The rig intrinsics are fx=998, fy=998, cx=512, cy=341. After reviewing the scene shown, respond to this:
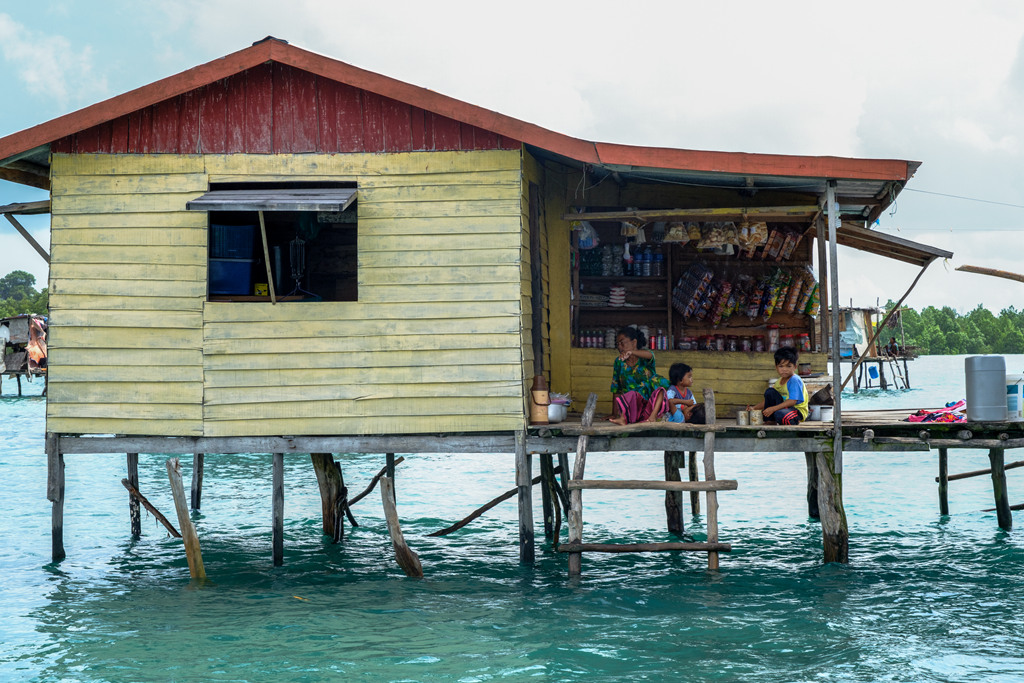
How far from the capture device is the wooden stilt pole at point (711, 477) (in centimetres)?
927

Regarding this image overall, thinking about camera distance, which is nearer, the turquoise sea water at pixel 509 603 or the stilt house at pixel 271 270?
the turquoise sea water at pixel 509 603

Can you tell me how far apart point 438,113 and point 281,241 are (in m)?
3.19

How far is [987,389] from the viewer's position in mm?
9688

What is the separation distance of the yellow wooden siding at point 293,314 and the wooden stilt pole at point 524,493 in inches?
10.8

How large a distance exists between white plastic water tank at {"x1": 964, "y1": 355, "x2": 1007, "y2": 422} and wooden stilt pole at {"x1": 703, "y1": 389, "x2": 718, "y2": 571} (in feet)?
8.24

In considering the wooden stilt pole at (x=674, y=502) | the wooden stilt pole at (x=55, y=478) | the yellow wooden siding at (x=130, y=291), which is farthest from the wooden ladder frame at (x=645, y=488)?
the wooden stilt pole at (x=55, y=478)

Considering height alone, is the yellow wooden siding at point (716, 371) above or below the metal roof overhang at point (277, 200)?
below

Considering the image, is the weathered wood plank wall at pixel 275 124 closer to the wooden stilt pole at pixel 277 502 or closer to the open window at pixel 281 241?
the open window at pixel 281 241

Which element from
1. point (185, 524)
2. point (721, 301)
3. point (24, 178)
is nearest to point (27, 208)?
point (24, 178)

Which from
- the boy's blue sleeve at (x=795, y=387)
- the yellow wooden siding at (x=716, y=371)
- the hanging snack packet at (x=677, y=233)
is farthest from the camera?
the yellow wooden siding at (x=716, y=371)

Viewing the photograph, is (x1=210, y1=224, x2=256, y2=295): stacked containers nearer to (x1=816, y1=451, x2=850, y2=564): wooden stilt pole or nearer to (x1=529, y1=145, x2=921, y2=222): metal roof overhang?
(x1=529, y1=145, x2=921, y2=222): metal roof overhang

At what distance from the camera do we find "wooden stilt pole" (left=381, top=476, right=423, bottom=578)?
991 centimetres

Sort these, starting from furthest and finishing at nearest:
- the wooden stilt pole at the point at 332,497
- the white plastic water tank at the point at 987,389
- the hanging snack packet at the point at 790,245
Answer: the wooden stilt pole at the point at 332,497 → the hanging snack packet at the point at 790,245 → the white plastic water tank at the point at 987,389

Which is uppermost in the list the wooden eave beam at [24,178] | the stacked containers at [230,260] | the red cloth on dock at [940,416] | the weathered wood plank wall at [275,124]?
the weathered wood plank wall at [275,124]
